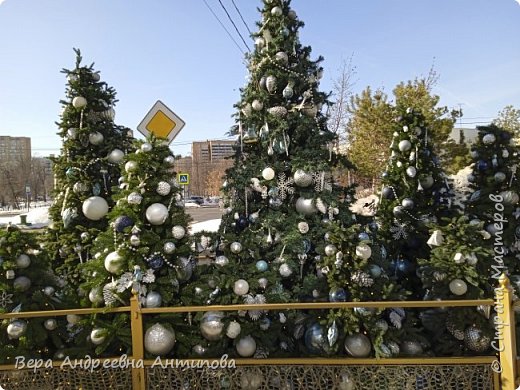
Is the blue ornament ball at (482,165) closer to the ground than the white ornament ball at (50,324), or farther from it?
farther from it

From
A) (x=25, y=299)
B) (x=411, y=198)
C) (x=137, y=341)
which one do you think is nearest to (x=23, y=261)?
(x=25, y=299)

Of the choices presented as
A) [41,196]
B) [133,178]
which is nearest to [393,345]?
[133,178]

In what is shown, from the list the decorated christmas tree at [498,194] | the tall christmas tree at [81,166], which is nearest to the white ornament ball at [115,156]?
the tall christmas tree at [81,166]

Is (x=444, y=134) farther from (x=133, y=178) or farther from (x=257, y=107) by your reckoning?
(x=133, y=178)

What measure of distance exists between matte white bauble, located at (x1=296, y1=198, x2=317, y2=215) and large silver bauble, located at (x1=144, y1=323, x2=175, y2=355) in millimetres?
1937

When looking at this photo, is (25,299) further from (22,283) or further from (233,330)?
(233,330)

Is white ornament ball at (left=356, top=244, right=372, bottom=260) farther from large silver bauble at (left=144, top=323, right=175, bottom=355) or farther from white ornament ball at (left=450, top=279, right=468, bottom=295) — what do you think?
large silver bauble at (left=144, top=323, right=175, bottom=355)

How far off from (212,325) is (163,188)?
1.35m

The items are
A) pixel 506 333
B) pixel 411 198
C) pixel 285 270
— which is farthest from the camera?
pixel 411 198

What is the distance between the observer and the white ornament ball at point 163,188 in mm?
3600

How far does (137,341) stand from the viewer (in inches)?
126

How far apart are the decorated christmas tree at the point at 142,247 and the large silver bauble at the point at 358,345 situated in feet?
5.27

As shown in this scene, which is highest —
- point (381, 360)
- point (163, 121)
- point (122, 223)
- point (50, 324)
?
point (163, 121)

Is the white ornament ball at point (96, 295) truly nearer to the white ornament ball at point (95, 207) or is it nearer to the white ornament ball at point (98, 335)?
the white ornament ball at point (98, 335)
